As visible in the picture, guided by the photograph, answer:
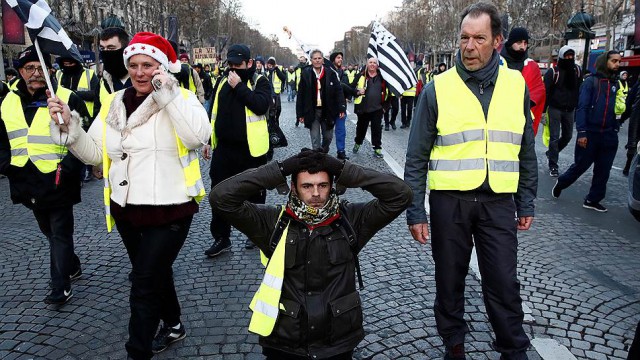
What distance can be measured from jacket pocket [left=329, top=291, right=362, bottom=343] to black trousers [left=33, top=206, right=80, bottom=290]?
2.62m

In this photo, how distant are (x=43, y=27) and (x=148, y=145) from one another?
3.59 feet

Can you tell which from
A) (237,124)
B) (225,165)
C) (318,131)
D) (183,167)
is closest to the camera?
(183,167)

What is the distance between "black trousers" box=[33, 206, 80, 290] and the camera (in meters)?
4.22

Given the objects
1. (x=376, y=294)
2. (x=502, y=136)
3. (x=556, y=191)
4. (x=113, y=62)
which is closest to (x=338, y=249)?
(x=502, y=136)

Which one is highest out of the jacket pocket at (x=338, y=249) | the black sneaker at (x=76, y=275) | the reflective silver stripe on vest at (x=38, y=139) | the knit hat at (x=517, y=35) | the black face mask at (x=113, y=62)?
the knit hat at (x=517, y=35)

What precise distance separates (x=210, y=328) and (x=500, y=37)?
107 inches

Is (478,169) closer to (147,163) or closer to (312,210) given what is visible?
(312,210)

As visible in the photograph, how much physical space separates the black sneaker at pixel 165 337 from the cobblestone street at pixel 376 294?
4cm

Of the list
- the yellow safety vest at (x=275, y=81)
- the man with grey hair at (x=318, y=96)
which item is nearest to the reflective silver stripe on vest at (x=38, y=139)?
the man with grey hair at (x=318, y=96)

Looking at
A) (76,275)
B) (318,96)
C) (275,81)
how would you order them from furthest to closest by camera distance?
(275,81) < (318,96) < (76,275)

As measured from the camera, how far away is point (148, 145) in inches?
125

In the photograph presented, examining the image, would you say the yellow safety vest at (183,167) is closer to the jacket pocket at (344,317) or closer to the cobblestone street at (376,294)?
the cobblestone street at (376,294)

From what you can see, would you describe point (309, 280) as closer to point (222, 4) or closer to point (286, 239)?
point (286, 239)

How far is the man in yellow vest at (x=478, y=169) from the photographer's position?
3.04 metres
